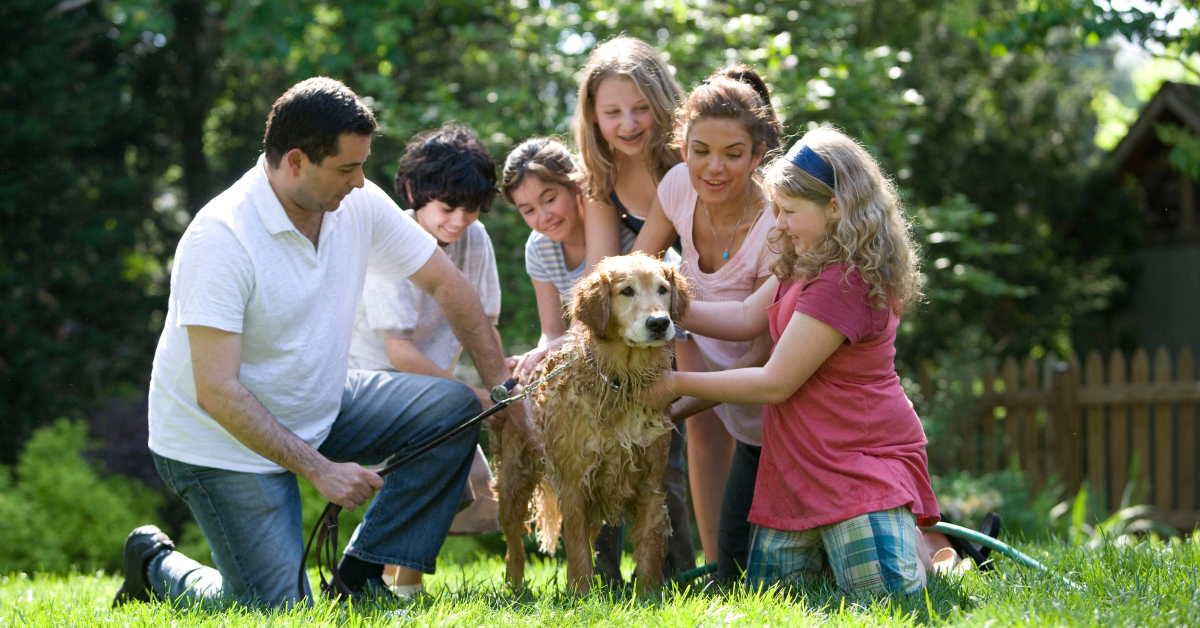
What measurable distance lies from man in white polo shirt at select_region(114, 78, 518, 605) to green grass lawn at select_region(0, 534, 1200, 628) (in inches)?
16.9

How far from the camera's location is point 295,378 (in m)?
4.53

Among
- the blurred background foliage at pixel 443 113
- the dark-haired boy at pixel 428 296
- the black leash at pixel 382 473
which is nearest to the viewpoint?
the black leash at pixel 382 473

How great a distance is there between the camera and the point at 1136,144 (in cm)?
1762

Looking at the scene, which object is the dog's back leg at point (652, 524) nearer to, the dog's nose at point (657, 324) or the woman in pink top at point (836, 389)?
the woman in pink top at point (836, 389)

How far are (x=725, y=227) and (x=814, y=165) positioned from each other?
0.68m

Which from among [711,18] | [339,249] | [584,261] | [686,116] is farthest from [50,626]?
[711,18]

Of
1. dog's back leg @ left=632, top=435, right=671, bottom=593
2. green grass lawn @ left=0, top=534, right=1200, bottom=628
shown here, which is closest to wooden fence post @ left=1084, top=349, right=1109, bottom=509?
green grass lawn @ left=0, top=534, right=1200, bottom=628

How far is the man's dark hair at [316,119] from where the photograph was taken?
14.2ft

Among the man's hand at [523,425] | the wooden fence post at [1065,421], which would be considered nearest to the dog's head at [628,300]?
the man's hand at [523,425]

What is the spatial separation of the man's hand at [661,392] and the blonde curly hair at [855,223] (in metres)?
0.61

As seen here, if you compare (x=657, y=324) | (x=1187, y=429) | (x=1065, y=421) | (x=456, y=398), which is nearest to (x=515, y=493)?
(x=456, y=398)

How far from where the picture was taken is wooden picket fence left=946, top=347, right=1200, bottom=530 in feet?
40.5

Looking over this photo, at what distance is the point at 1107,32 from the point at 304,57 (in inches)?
290

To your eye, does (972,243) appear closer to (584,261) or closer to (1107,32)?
(1107,32)
